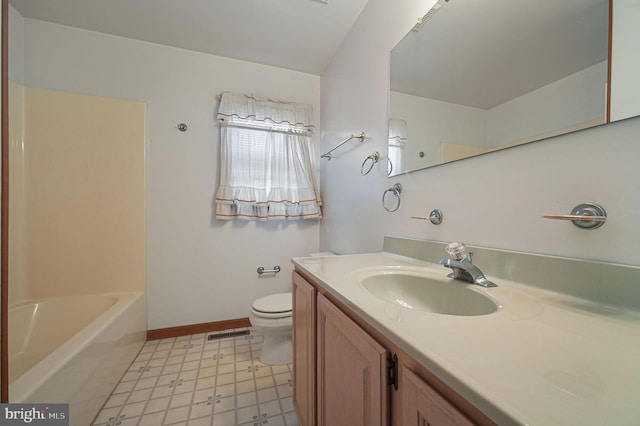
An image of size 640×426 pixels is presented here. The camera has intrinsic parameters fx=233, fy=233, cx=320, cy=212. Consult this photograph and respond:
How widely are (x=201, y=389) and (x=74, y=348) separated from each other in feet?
2.16

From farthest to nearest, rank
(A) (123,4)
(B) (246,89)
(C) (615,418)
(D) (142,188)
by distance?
(B) (246,89), (D) (142,188), (A) (123,4), (C) (615,418)

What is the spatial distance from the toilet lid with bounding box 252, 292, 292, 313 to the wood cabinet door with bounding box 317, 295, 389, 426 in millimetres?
805

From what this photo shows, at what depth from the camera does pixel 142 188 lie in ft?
6.06

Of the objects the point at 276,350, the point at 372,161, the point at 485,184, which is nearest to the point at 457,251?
the point at 485,184

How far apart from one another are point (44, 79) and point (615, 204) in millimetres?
3060

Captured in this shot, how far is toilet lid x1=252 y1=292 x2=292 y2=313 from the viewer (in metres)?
1.56

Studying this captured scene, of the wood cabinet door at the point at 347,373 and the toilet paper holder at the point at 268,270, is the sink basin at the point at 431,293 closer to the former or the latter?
the wood cabinet door at the point at 347,373

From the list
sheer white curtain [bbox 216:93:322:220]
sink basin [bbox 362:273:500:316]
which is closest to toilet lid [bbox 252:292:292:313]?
sheer white curtain [bbox 216:93:322:220]

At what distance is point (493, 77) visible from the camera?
0.85m

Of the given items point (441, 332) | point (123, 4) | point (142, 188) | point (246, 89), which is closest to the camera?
point (441, 332)

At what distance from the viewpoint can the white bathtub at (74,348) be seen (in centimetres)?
91

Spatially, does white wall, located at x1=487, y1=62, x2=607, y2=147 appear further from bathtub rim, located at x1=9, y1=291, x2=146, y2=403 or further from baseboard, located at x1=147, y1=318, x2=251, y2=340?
baseboard, located at x1=147, y1=318, x2=251, y2=340

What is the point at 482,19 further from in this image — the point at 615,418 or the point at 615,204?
the point at 615,418

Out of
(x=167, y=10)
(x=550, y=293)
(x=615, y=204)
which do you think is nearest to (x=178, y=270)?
(x=167, y=10)
